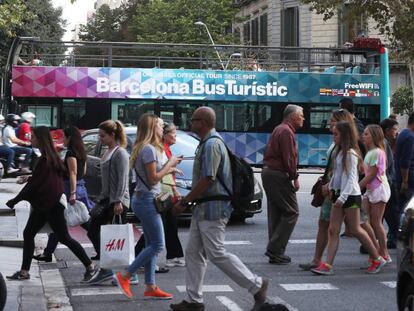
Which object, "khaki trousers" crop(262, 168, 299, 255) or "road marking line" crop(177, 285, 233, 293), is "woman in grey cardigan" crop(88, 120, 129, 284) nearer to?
"road marking line" crop(177, 285, 233, 293)

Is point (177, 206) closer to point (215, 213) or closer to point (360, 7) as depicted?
point (215, 213)

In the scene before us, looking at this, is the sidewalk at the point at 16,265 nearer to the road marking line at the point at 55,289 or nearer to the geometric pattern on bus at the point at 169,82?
the road marking line at the point at 55,289

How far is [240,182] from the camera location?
27.1ft

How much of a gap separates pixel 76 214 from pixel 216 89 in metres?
23.1

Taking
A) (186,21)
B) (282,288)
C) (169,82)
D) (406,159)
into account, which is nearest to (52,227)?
(282,288)

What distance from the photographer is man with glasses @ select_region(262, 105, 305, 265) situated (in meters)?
11.5

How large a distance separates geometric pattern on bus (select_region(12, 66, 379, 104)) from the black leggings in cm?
2189

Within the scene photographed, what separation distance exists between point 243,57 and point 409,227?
29430mm

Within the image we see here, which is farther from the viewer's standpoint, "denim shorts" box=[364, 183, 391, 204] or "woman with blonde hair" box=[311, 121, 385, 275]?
"denim shorts" box=[364, 183, 391, 204]

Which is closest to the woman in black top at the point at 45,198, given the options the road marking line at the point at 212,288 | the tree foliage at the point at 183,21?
the road marking line at the point at 212,288

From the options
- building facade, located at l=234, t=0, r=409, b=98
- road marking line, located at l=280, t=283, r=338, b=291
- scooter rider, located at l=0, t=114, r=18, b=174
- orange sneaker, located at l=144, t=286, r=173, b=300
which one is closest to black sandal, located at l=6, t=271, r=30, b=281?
orange sneaker, located at l=144, t=286, r=173, b=300

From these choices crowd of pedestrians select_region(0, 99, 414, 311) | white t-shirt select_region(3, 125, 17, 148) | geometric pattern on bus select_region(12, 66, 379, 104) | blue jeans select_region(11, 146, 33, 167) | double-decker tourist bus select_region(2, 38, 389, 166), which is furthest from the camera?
double-decker tourist bus select_region(2, 38, 389, 166)

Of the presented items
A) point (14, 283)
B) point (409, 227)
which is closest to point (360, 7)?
point (14, 283)

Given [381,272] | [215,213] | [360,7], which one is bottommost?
[381,272]
